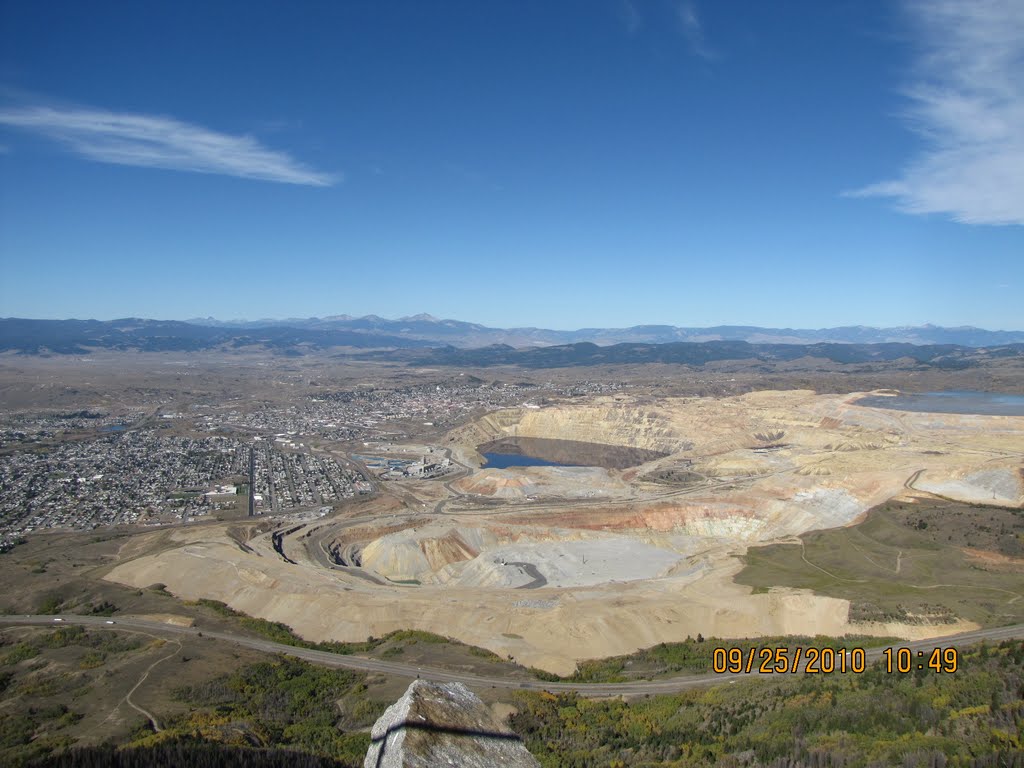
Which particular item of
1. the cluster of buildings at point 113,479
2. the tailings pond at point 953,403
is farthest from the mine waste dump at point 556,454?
the tailings pond at point 953,403

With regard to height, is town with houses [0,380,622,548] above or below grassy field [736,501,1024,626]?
below

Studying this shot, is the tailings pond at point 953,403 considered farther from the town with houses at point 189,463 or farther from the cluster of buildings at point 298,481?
the cluster of buildings at point 298,481

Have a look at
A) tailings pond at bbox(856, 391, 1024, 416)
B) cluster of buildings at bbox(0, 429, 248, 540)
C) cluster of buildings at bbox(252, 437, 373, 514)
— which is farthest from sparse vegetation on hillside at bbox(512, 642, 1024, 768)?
tailings pond at bbox(856, 391, 1024, 416)

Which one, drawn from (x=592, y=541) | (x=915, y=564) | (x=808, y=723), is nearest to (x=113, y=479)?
(x=592, y=541)

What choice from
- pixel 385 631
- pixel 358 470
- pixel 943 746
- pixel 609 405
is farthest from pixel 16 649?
pixel 609 405
